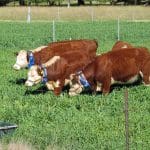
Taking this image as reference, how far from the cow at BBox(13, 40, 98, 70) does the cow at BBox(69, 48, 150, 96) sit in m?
1.21

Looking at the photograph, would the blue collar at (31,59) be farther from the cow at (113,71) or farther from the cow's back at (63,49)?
the cow at (113,71)

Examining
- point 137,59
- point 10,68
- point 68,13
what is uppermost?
point 137,59

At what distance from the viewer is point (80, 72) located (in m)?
12.9

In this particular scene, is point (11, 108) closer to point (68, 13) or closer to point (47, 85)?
point (47, 85)

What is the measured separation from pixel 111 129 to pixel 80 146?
1.59 metres

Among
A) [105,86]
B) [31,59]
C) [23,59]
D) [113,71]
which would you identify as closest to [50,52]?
[31,59]

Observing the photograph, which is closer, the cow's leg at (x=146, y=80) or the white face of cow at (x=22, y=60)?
the cow's leg at (x=146, y=80)

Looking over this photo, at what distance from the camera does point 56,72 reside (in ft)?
43.3

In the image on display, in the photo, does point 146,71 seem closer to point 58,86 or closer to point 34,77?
point 58,86

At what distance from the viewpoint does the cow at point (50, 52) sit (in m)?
14.8

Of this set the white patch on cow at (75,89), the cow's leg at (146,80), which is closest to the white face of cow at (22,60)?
the white patch on cow at (75,89)

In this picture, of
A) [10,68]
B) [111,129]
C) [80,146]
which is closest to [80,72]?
[111,129]

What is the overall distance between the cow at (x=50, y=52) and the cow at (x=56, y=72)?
77cm

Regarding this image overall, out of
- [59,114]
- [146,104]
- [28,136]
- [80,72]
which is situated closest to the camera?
[28,136]
